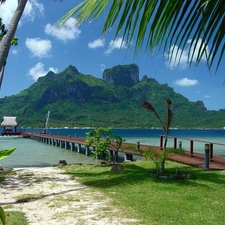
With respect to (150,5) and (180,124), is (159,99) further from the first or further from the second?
(150,5)

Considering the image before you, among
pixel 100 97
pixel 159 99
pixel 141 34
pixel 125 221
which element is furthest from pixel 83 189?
pixel 100 97

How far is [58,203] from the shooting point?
6430 millimetres

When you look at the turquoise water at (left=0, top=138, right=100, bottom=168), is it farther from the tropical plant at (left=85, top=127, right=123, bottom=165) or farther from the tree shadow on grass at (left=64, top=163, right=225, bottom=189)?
the tree shadow on grass at (left=64, top=163, right=225, bottom=189)

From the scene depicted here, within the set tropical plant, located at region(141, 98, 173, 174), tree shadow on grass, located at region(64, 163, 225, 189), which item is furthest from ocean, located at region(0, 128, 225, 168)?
tropical plant, located at region(141, 98, 173, 174)

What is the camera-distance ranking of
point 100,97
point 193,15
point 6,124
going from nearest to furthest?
point 193,15 < point 6,124 < point 100,97

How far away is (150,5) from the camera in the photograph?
3.67 ft

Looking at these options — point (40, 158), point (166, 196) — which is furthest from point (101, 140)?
point (40, 158)

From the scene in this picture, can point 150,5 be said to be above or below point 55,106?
below

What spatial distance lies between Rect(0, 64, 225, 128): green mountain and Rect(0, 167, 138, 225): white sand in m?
112

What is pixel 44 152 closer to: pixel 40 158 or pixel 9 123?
pixel 40 158

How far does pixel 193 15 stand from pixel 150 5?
0.17 meters

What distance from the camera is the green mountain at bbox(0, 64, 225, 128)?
133500mm

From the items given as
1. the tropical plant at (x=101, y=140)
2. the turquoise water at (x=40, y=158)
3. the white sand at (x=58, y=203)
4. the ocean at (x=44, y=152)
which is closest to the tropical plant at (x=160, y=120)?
the white sand at (x=58, y=203)

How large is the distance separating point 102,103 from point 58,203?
149754 millimetres
